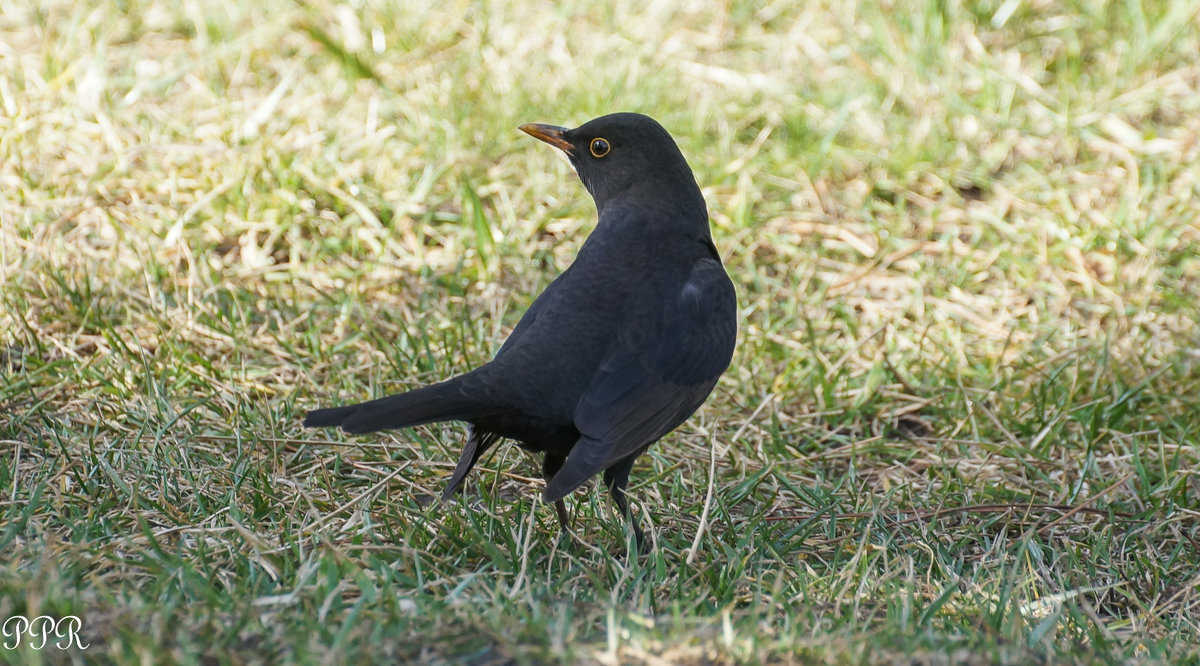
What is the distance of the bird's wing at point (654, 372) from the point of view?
10.6 feet

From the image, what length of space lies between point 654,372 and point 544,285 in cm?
189

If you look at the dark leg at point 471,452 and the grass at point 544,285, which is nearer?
the grass at point 544,285

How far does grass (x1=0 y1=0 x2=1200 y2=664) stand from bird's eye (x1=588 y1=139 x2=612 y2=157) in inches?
38.6

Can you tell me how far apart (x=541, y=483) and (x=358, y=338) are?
110 cm

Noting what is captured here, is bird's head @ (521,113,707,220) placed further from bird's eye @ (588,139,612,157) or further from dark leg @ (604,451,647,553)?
dark leg @ (604,451,647,553)

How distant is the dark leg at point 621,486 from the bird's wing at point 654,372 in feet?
0.54

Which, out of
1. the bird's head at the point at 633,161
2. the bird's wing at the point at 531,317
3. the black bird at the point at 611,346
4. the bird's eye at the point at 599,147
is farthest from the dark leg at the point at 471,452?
the bird's eye at the point at 599,147

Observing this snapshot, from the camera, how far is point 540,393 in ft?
10.8

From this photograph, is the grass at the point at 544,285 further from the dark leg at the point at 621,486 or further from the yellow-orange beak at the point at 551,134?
the yellow-orange beak at the point at 551,134

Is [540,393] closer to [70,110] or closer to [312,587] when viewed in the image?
[312,587]

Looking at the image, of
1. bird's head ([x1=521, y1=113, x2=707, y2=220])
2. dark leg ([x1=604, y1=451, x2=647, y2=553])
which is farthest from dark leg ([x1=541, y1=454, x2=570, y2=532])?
bird's head ([x1=521, y1=113, x2=707, y2=220])

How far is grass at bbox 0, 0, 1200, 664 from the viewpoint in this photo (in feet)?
9.54

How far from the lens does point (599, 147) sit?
13.2 feet

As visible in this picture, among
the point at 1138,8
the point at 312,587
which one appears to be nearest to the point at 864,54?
the point at 1138,8
